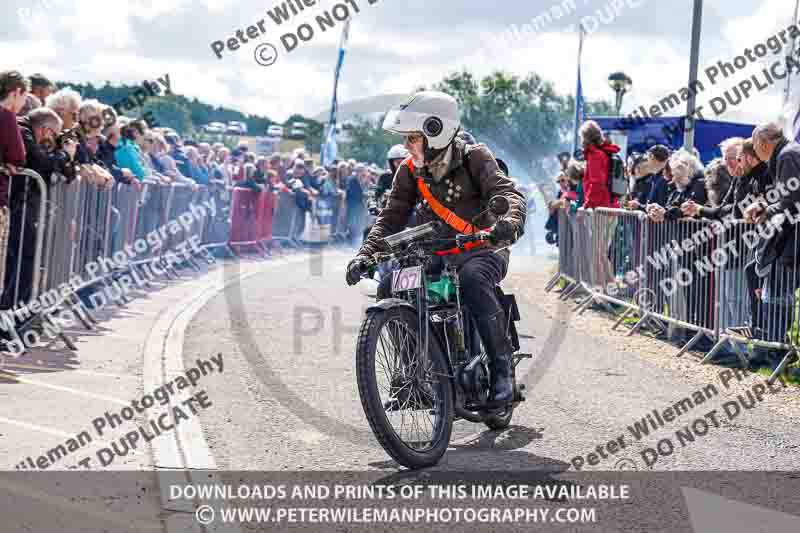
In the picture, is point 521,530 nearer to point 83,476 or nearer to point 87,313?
point 83,476

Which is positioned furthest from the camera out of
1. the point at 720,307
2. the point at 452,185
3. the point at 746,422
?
the point at 720,307

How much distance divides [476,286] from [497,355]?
42 centimetres

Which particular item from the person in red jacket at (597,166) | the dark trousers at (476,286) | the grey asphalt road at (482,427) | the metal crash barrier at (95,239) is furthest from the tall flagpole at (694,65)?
the dark trousers at (476,286)

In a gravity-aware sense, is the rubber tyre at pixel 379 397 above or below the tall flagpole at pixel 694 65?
below

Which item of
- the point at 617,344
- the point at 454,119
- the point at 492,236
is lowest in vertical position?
A: the point at 617,344

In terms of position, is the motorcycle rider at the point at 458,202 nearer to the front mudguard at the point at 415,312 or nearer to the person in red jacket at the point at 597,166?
the front mudguard at the point at 415,312

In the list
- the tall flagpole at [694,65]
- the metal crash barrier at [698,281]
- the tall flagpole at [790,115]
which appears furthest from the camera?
the tall flagpole at [694,65]

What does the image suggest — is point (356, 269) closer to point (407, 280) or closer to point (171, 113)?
point (407, 280)

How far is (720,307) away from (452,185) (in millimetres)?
4406

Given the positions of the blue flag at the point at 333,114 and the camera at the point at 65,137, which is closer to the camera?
the camera at the point at 65,137

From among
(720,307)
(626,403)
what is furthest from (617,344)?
(626,403)

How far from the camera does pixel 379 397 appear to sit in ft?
18.8

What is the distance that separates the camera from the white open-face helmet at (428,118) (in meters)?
6.35

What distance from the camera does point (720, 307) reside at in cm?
1032
